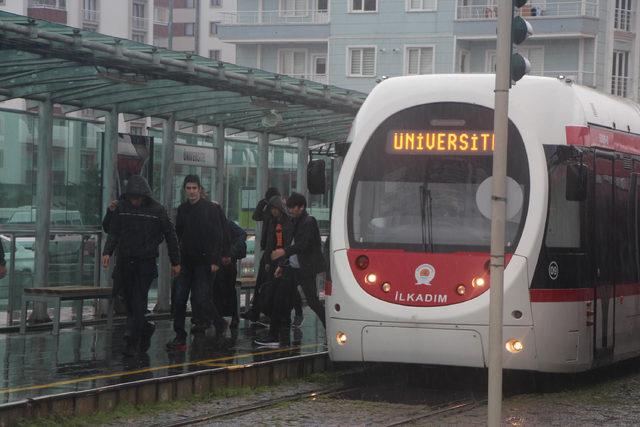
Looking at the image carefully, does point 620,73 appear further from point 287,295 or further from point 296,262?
point 287,295

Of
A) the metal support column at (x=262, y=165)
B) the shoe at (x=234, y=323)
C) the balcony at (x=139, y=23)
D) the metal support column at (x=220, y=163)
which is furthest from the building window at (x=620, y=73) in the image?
the shoe at (x=234, y=323)

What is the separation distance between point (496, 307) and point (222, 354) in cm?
646

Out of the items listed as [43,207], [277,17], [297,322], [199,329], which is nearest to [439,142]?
[199,329]

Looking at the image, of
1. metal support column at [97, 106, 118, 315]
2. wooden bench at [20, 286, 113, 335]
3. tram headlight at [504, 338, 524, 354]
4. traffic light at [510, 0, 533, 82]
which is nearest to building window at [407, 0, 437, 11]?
metal support column at [97, 106, 118, 315]

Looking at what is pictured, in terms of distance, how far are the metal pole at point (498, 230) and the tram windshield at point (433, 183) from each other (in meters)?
4.34

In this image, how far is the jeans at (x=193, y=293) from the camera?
15.0 meters

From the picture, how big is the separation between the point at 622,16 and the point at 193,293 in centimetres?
5103

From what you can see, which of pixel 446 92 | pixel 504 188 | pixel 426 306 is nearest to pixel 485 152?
pixel 446 92

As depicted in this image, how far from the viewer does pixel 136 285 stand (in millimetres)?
14016

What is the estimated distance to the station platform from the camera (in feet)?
38.5

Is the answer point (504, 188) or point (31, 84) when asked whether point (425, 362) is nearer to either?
point (504, 188)

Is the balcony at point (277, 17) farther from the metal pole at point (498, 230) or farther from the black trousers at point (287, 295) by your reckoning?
the metal pole at point (498, 230)

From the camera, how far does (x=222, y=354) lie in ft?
47.1

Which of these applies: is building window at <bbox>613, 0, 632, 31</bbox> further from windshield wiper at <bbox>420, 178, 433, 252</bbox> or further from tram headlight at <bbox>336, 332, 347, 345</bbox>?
tram headlight at <bbox>336, 332, 347, 345</bbox>
